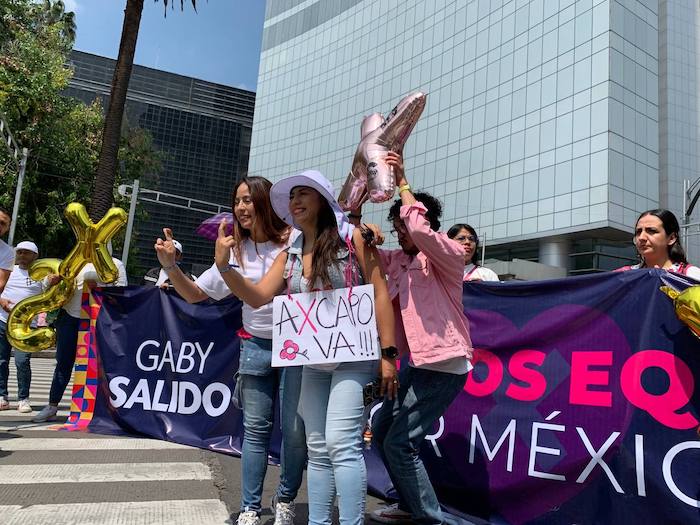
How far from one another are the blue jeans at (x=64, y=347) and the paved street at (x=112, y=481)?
599mm

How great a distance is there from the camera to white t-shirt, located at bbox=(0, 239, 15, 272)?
4.56 meters

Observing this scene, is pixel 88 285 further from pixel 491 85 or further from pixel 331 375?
pixel 491 85

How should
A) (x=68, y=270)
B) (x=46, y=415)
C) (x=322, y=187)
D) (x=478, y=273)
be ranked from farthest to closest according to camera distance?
(x=46, y=415) < (x=68, y=270) < (x=478, y=273) < (x=322, y=187)

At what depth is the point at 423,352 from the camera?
105 inches

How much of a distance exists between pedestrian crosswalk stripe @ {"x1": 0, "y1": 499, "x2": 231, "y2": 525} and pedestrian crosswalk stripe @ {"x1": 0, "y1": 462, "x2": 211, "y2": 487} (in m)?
0.48

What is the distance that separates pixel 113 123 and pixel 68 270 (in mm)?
5985

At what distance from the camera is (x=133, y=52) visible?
10.6 metres

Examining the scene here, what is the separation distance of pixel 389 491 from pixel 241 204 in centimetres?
193

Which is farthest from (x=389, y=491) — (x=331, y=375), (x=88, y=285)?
(x=88, y=285)

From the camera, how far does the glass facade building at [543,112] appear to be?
31125 millimetres

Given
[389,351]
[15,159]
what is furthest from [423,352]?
[15,159]

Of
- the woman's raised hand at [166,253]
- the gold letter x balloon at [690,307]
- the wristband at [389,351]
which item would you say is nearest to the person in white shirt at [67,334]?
the woman's raised hand at [166,253]

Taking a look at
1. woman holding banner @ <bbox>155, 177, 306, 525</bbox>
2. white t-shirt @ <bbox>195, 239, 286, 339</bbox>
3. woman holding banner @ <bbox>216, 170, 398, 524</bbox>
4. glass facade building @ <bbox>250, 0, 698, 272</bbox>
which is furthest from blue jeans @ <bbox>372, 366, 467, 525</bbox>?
glass facade building @ <bbox>250, 0, 698, 272</bbox>

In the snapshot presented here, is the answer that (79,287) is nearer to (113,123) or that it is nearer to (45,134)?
(113,123)
